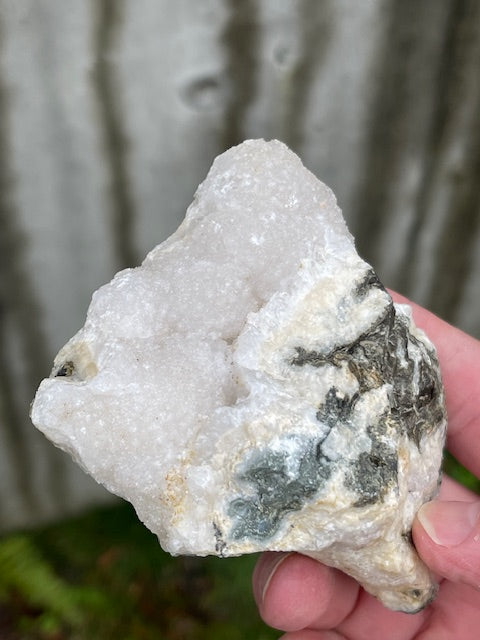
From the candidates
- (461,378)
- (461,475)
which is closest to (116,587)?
(461,475)

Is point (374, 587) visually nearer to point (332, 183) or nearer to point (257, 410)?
point (257, 410)

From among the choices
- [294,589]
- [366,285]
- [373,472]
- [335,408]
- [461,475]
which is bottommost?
[461,475]

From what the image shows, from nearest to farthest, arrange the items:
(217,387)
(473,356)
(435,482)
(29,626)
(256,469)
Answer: (256,469), (217,387), (435,482), (473,356), (29,626)

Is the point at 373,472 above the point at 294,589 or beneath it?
above

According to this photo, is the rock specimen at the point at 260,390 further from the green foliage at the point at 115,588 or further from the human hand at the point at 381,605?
the green foliage at the point at 115,588

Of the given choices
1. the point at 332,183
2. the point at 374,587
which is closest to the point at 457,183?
the point at 332,183

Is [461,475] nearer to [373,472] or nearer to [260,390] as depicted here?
[373,472]
